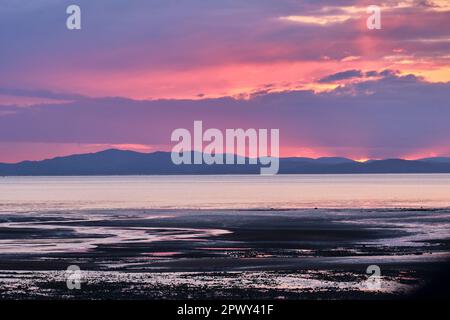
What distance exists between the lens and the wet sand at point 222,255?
31.7 meters

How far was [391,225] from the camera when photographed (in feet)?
210

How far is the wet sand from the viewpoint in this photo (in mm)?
31734

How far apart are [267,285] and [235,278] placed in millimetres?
2156

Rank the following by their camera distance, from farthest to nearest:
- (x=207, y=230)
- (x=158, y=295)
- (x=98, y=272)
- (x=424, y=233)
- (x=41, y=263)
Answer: (x=207, y=230)
(x=424, y=233)
(x=41, y=263)
(x=98, y=272)
(x=158, y=295)

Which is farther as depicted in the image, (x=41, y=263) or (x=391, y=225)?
(x=391, y=225)

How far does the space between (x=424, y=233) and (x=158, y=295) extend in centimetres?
2974

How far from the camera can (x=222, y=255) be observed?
142 feet

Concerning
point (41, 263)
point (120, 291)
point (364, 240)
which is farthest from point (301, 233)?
point (120, 291)
